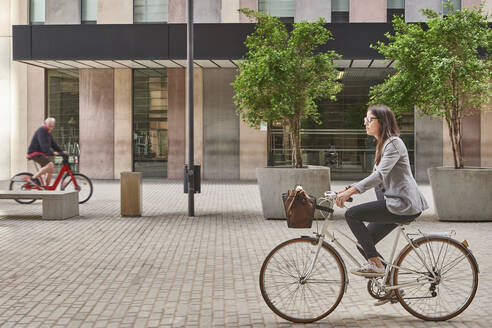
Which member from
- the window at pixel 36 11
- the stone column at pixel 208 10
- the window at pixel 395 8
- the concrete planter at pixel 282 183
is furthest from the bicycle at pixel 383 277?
the window at pixel 36 11

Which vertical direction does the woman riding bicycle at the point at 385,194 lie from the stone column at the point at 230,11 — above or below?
below

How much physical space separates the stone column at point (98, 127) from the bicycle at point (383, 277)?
1910 cm

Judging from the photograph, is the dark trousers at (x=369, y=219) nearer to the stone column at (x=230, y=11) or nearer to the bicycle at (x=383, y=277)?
the bicycle at (x=383, y=277)

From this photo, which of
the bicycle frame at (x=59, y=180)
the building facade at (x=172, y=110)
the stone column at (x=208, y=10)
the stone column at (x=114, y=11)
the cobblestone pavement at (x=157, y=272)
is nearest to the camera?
the cobblestone pavement at (x=157, y=272)

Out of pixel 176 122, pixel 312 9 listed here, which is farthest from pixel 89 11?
pixel 312 9

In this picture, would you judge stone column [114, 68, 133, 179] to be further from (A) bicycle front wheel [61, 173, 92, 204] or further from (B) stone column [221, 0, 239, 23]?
(A) bicycle front wheel [61, 173, 92, 204]

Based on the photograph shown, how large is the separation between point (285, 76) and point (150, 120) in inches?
488

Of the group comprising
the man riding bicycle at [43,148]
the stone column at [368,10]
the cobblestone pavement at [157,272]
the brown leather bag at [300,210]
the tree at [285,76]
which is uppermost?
the stone column at [368,10]

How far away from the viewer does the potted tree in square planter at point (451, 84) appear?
1081 cm

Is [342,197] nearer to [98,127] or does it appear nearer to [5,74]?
[98,127]

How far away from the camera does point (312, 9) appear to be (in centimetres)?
2180

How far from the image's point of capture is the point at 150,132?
22688 mm

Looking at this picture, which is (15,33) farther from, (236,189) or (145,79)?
(236,189)

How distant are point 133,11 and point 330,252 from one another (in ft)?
66.4
